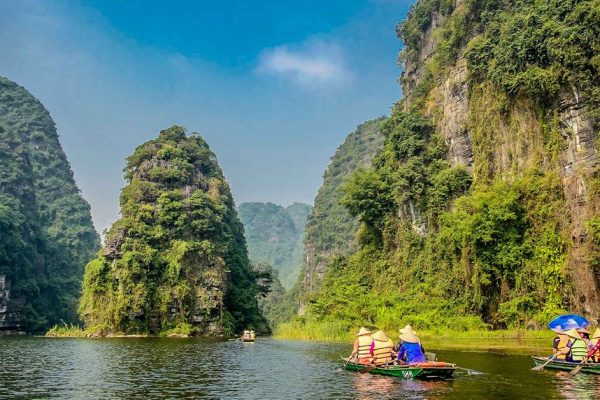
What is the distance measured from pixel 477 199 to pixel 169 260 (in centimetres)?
3067

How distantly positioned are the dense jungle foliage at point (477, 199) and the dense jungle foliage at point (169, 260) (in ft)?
40.3

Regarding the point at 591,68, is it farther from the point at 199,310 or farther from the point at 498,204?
the point at 199,310

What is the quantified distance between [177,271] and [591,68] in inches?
1444

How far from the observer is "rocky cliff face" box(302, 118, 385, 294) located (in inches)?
3440

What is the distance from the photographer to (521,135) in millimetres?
30906

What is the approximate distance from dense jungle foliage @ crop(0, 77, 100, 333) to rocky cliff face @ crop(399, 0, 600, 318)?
171 ft

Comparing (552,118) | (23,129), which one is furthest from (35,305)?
(552,118)

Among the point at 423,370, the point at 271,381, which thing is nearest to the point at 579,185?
the point at 423,370

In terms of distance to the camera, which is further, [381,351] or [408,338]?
[381,351]

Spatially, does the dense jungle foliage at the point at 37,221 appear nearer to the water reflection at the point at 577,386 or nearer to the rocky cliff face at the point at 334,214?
the rocky cliff face at the point at 334,214

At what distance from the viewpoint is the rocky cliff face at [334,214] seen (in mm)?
87375

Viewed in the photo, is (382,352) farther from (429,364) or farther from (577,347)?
(577,347)

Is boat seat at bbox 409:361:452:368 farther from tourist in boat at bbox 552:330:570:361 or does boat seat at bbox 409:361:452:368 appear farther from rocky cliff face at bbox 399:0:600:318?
rocky cliff face at bbox 399:0:600:318

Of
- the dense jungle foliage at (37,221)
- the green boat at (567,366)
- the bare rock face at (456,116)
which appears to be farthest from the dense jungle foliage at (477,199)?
the dense jungle foliage at (37,221)
